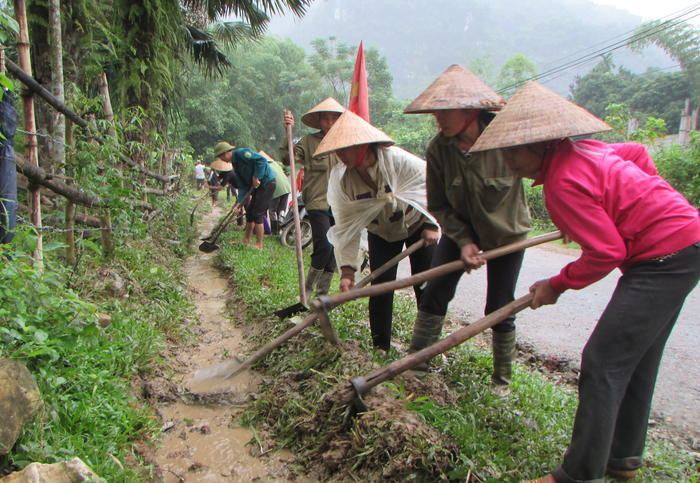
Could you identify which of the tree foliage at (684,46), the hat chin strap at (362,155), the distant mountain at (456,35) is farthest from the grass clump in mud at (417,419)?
the distant mountain at (456,35)

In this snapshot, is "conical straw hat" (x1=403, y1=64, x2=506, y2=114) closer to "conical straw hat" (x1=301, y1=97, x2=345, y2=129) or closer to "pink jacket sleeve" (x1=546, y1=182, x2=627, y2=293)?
"pink jacket sleeve" (x1=546, y1=182, x2=627, y2=293)

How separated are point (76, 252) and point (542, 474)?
3.83 metres

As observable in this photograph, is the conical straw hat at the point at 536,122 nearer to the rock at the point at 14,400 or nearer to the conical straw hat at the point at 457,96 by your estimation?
the conical straw hat at the point at 457,96

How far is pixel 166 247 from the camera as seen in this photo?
21.2 ft

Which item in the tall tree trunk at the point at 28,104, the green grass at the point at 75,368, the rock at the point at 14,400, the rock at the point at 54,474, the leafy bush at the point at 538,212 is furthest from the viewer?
the leafy bush at the point at 538,212

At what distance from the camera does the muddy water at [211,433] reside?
2260 millimetres

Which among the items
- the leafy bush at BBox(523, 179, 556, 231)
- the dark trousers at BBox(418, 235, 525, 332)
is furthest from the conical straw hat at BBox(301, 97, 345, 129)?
the leafy bush at BBox(523, 179, 556, 231)

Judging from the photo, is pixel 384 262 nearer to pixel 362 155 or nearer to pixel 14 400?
pixel 362 155

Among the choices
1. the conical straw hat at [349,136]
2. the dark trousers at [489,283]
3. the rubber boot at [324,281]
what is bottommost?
the rubber boot at [324,281]

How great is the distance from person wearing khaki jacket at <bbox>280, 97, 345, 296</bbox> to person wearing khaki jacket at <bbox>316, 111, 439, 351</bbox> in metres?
1.12

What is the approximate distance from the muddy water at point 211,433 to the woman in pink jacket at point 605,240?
4.53 feet

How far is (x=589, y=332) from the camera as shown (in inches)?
154

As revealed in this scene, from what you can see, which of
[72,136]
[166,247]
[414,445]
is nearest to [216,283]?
[166,247]

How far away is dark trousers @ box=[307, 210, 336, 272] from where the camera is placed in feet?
14.2
